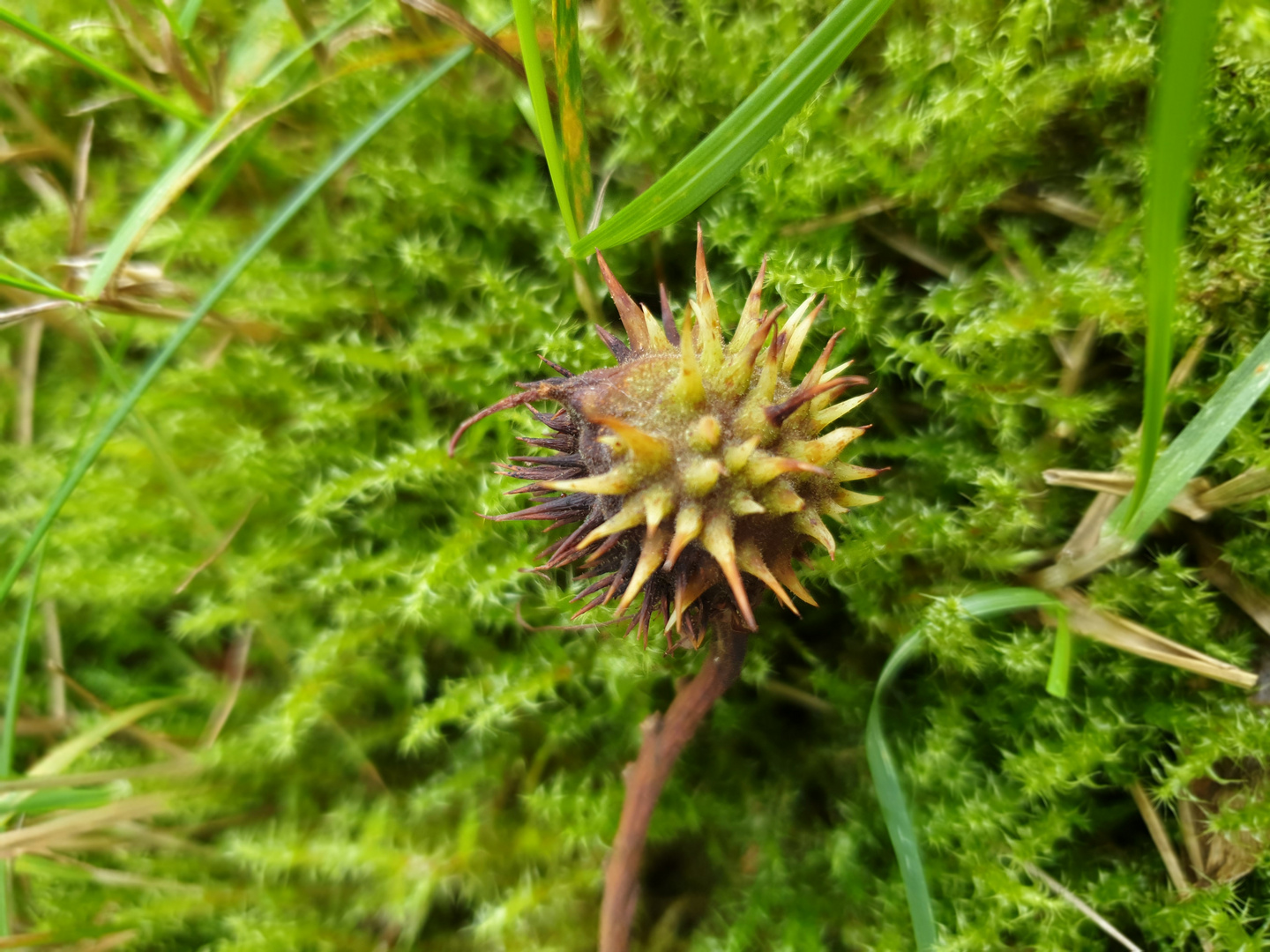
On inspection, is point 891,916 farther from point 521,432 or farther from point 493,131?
point 493,131

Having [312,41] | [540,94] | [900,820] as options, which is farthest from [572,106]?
[900,820]

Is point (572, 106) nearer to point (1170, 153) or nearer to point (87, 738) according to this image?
point (1170, 153)

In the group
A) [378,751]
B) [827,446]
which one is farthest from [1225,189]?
[378,751]

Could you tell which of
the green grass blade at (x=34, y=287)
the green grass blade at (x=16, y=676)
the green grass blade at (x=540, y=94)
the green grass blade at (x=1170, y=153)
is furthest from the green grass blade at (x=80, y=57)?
the green grass blade at (x=1170, y=153)

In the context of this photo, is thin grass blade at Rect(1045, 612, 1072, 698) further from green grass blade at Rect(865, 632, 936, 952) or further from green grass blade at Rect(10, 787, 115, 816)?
green grass blade at Rect(10, 787, 115, 816)

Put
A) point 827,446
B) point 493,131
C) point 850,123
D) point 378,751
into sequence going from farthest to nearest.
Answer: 1. point 378,751
2. point 493,131
3. point 850,123
4. point 827,446

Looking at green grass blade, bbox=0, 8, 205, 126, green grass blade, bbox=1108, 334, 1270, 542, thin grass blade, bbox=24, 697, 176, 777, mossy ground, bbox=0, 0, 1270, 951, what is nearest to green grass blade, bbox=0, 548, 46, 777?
thin grass blade, bbox=24, 697, 176, 777

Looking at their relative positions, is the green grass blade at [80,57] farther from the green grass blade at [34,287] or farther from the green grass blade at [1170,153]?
the green grass blade at [1170,153]
